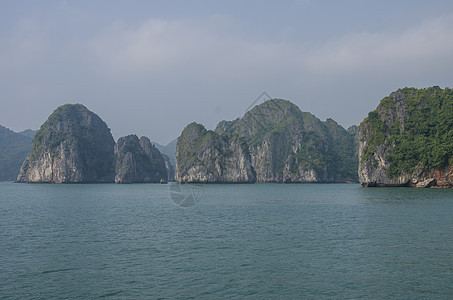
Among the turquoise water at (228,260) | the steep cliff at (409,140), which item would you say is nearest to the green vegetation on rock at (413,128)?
the steep cliff at (409,140)

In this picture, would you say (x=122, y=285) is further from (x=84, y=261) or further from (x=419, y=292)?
(x=419, y=292)

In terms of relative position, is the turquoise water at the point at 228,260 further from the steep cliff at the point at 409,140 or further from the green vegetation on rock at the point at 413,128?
the green vegetation on rock at the point at 413,128

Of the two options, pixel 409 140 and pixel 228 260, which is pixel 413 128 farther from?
pixel 228 260

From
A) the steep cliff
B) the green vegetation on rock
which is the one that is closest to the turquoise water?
the steep cliff

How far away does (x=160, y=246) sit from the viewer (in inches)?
1142

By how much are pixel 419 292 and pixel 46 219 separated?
4063 centimetres

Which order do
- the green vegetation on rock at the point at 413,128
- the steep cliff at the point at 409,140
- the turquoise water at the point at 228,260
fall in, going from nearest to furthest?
the turquoise water at the point at 228,260
the steep cliff at the point at 409,140
the green vegetation on rock at the point at 413,128

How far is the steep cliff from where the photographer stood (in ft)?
356

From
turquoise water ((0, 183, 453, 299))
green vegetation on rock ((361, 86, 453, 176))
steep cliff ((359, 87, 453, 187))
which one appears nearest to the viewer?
turquoise water ((0, 183, 453, 299))

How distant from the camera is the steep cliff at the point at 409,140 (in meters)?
108

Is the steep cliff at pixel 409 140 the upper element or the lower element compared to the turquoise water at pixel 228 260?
upper

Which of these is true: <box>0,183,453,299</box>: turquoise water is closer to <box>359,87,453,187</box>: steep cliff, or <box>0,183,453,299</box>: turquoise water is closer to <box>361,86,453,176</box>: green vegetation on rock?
<box>359,87,453,187</box>: steep cliff

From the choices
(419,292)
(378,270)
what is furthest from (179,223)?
(419,292)

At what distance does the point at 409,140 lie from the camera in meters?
123
